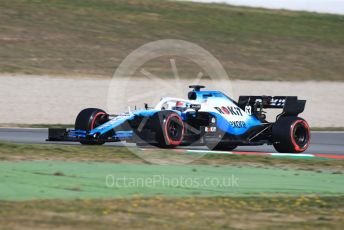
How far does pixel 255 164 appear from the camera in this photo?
14289 mm

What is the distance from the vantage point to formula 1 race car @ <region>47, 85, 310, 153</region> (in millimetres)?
15891

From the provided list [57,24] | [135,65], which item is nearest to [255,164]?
[135,65]

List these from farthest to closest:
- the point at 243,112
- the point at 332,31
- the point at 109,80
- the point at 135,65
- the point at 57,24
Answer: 1. the point at 332,31
2. the point at 57,24
3. the point at 135,65
4. the point at 109,80
5. the point at 243,112

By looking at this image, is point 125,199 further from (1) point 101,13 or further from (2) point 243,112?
(1) point 101,13

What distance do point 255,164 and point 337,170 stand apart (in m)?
1.42

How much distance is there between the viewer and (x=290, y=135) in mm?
16719

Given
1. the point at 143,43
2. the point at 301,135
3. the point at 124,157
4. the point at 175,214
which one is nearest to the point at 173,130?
the point at 124,157

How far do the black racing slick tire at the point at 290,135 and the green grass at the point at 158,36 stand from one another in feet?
49.9

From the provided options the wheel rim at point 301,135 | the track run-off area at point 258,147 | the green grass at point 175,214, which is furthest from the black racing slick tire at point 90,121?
the green grass at point 175,214

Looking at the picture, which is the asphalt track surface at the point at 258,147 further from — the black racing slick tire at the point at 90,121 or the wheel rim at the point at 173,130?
the wheel rim at the point at 173,130

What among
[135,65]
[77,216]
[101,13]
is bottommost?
[77,216]

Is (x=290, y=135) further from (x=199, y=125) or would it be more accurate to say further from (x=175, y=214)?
(x=175, y=214)

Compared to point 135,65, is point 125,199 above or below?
below

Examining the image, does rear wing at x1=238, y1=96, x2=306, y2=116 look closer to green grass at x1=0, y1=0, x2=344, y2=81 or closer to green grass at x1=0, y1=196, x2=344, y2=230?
green grass at x1=0, y1=196, x2=344, y2=230
